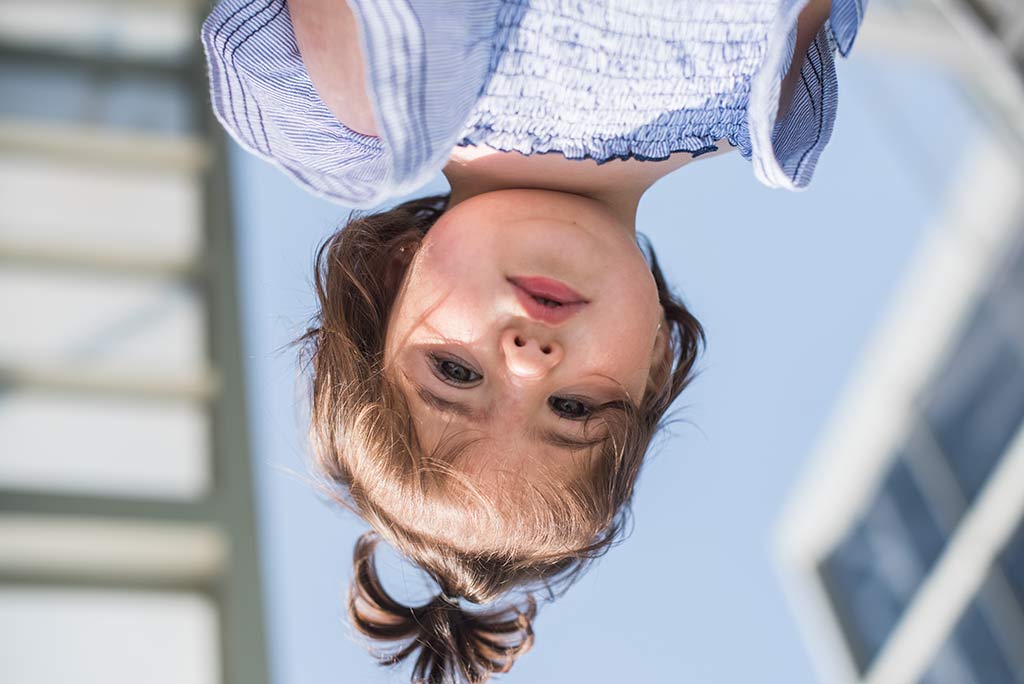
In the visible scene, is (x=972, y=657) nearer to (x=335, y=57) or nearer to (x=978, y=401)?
(x=978, y=401)

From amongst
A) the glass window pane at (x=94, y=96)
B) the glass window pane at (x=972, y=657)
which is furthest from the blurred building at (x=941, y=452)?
the glass window pane at (x=94, y=96)

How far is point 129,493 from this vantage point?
2311 millimetres

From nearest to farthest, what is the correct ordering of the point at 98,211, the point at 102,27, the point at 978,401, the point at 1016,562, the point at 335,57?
the point at 335,57 → the point at 98,211 → the point at 102,27 → the point at 1016,562 → the point at 978,401

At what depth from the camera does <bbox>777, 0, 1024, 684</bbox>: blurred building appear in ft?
11.4

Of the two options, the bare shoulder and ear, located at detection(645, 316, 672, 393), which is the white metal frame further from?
the bare shoulder

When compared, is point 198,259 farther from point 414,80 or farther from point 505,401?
point 414,80

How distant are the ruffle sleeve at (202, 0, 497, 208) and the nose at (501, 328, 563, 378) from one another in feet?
0.63

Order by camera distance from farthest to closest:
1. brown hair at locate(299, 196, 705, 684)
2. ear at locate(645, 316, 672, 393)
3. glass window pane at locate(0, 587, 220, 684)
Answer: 1. glass window pane at locate(0, 587, 220, 684)
2. ear at locate(645, 316, 672, 393)
3. brown hair at locate(299, 196, 705, 684)

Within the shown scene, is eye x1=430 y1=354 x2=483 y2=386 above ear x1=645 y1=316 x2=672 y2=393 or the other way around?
above

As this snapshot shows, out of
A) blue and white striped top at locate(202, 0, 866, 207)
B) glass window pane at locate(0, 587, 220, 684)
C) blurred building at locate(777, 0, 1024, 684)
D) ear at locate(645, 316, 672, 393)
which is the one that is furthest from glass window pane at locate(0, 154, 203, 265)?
blurred building at locate(777, 0, 1024, 684)

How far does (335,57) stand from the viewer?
0.96m

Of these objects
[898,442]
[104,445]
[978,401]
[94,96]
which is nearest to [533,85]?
[104,445]

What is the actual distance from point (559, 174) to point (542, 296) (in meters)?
0.11

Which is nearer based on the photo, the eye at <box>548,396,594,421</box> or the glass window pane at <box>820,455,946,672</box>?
the eye at <box>548,396,594,421</box>
